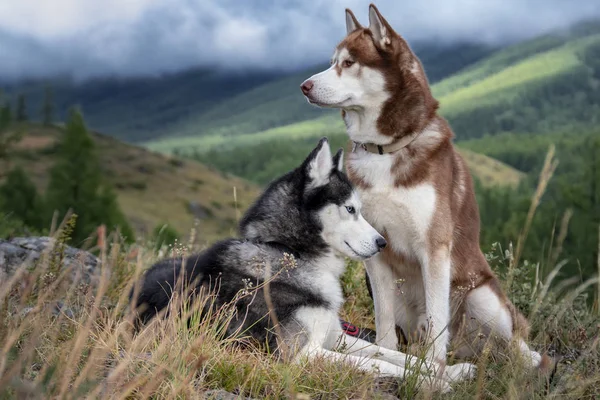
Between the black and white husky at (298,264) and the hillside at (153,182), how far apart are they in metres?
88.1

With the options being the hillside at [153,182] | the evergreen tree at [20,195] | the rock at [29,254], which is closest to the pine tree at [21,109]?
the hillside at [153,182]

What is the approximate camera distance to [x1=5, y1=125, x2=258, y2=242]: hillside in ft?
338

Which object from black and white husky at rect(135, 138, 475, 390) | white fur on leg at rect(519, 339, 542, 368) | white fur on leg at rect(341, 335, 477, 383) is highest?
black and white husky at rect(135, 138, 475, 390)

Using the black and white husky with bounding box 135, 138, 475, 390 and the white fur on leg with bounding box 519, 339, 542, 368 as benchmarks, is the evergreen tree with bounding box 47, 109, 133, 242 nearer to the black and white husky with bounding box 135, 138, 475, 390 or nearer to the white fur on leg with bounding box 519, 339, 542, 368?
the black and white husky with bounding box 135, 138, 475, 390

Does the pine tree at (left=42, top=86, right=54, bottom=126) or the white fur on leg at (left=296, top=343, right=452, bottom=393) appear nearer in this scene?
the white fur on leg at (left=296, top=343, right=452, bottom=393)

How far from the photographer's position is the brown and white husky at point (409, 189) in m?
5.56

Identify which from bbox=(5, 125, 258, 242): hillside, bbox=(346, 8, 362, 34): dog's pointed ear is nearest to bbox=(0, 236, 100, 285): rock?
bbox=(346, 8, 362, 34): dog's pointed ear

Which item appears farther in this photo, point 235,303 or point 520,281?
point 520,281

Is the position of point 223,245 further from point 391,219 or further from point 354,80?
point 354,80

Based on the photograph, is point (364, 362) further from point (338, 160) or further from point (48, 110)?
point (48, 110)

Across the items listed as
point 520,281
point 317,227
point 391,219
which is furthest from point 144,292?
point 520,281

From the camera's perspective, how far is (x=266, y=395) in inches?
170

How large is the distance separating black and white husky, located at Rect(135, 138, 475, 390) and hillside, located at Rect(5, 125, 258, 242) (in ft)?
289

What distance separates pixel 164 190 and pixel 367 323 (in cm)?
11121
